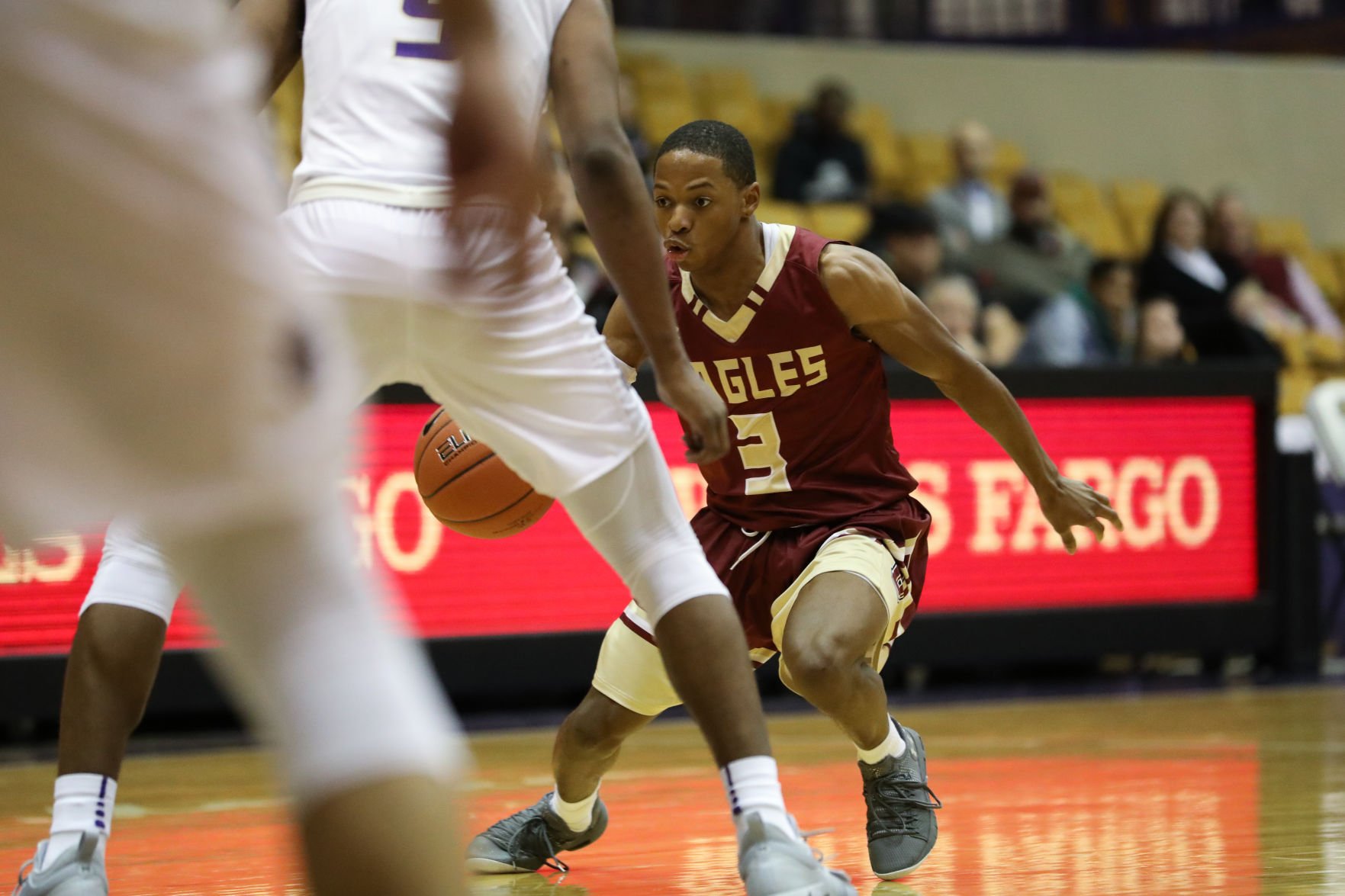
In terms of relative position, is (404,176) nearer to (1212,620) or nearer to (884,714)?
(884,714)

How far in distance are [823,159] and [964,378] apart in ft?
25.0

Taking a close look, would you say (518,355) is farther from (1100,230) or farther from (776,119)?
(1100,230)

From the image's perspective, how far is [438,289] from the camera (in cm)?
131

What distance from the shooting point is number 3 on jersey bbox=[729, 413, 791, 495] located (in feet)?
12.7

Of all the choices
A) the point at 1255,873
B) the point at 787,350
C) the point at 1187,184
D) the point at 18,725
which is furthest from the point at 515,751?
the point at 1187,184

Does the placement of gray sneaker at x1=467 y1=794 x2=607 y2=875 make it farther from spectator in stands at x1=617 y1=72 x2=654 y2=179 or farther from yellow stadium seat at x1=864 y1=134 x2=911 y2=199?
yellow stadium seat at x1=864 y1=134 x2=911 y2=199

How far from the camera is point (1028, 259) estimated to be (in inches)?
426

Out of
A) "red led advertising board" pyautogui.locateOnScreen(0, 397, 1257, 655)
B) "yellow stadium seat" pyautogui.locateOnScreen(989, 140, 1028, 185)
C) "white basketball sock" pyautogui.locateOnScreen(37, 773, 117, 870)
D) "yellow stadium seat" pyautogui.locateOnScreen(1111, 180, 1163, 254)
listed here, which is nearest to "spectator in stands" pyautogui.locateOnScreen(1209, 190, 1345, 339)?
"yellow stadium seat" pyautogui.locateOnScreen(1111, 180, 1163, 254)

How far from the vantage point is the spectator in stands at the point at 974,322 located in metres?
8.41

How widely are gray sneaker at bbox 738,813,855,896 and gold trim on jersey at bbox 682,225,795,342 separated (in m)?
1.56

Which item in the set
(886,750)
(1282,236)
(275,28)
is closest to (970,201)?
(1282,236)

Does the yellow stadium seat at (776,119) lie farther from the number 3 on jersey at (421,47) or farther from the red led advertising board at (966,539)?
the number 3 on jersey at (421,47)

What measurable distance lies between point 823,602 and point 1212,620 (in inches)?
197

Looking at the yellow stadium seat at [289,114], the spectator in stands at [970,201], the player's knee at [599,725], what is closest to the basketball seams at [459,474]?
the player's knee at [599,725]
